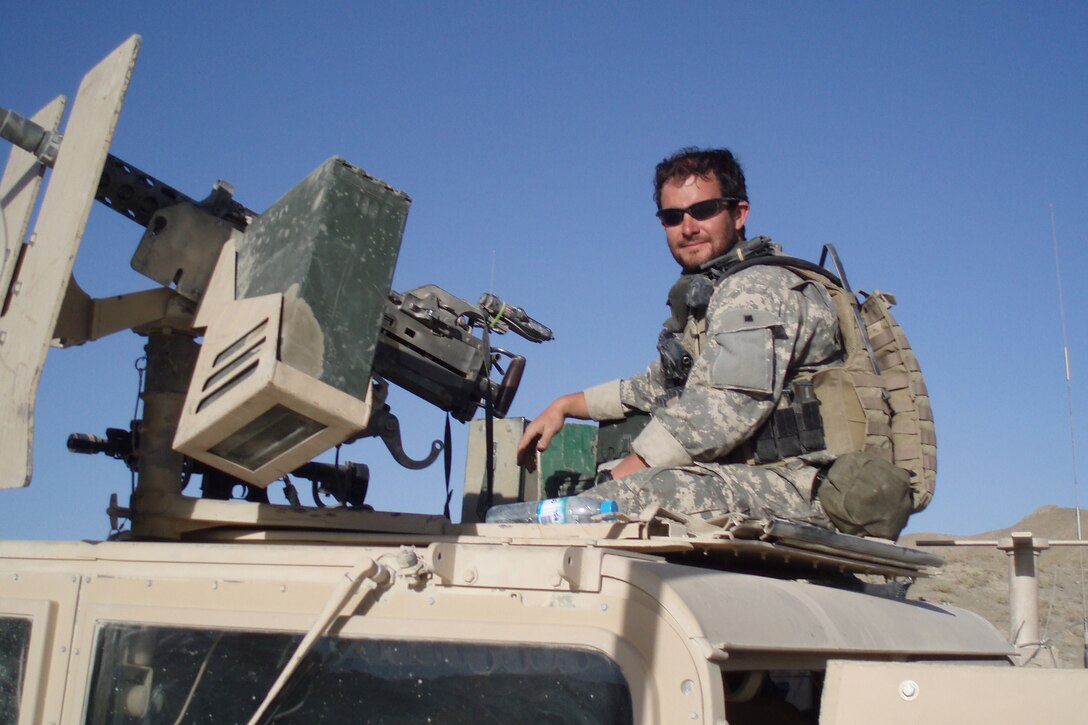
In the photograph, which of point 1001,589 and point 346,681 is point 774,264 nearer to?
point 346,681

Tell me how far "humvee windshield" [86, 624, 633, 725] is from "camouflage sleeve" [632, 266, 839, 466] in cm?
157

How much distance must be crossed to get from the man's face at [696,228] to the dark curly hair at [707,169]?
0.03 metres

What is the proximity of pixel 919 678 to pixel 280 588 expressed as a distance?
4.12ft

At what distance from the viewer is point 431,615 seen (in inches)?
86.7

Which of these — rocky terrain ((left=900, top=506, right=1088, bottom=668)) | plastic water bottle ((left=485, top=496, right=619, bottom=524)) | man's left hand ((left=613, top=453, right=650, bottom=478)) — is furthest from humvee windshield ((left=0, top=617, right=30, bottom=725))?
rocky terrain ((left=900, top=506, right=1088, bottom=668))

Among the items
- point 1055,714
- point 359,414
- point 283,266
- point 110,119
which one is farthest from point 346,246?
point 1055,714

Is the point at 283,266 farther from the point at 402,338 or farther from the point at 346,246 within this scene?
the point at 402,338

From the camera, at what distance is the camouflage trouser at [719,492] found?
3.50 meters

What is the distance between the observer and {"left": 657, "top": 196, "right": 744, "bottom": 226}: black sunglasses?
4.41 m

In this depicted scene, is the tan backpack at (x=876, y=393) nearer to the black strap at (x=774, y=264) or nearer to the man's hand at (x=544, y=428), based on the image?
the black strap at (x=774, y=264)

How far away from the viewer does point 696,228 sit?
4414 millimetres

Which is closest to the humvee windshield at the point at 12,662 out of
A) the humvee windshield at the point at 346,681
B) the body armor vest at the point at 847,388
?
the humvee windshield at the point at 346,681

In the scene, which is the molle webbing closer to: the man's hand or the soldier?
the soldier

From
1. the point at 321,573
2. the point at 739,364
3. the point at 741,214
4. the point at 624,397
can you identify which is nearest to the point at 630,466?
the point at 739,364
